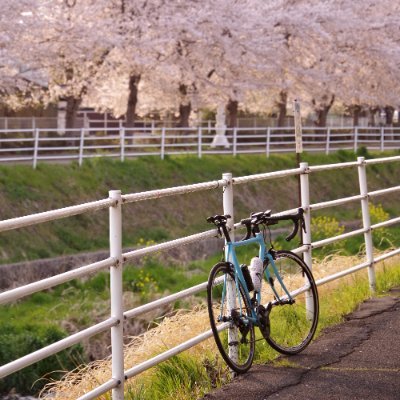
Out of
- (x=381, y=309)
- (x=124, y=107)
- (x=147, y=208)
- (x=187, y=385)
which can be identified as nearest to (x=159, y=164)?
(x=147, y=208)

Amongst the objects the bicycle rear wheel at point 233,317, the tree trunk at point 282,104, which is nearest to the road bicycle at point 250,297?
the bicycle rear wheel at point 233,317

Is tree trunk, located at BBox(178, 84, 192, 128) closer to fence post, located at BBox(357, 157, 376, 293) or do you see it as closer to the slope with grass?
the slope with grass

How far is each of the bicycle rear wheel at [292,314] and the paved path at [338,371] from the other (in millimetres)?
114

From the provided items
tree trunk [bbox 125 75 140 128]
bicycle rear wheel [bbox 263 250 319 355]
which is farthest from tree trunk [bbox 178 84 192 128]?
bicycle rear wheel [bbox 263 250 319 355]

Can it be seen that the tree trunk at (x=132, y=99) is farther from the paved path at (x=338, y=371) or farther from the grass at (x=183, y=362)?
the paved path at (x=338, y=371)

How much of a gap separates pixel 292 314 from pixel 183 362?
1.76 m

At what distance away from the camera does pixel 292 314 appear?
8.77 m

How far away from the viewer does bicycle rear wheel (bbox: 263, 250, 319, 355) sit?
778 cm

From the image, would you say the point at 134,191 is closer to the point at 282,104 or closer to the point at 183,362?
the point at 282,104

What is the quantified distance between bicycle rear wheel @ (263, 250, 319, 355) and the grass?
15cm

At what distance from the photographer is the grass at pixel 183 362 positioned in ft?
22.7

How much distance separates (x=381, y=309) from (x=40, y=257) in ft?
60.6

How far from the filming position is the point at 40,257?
2717 centimetres

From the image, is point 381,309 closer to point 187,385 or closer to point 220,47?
point 187,385
